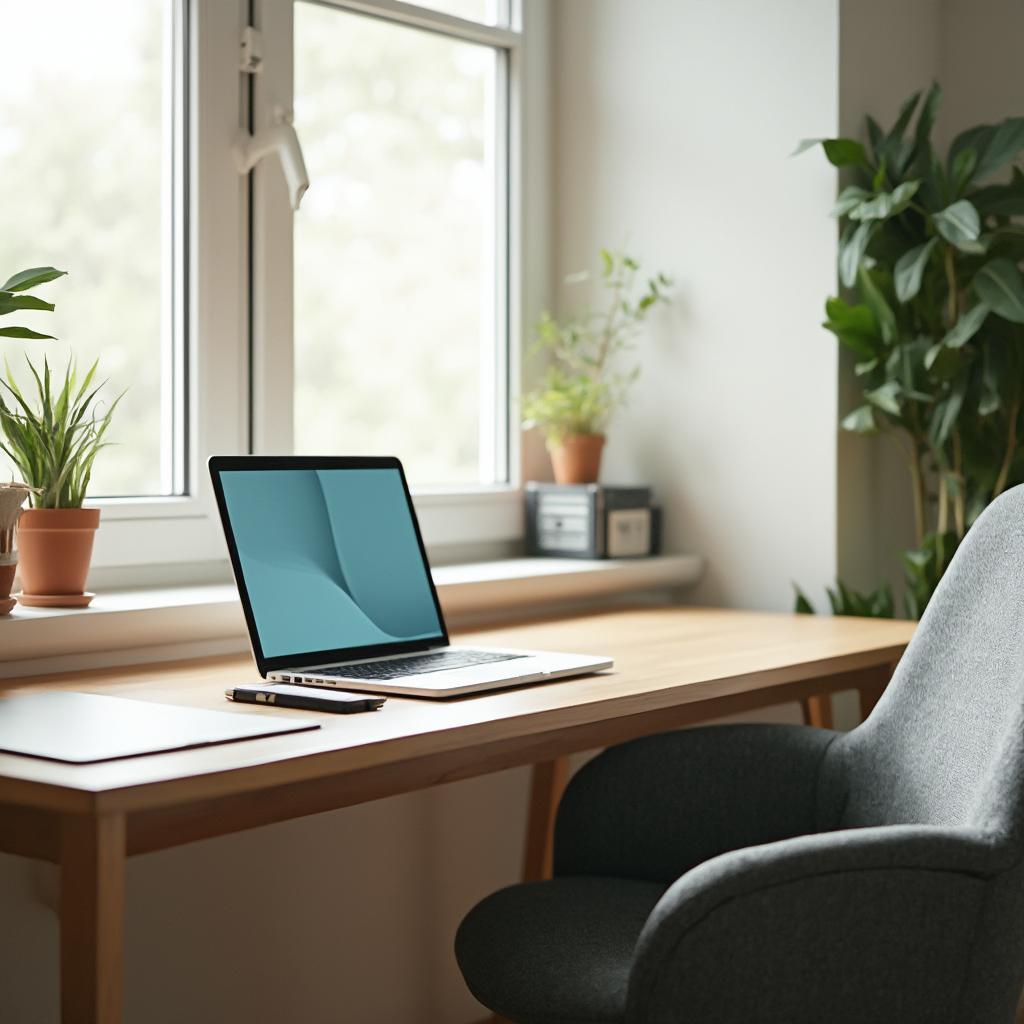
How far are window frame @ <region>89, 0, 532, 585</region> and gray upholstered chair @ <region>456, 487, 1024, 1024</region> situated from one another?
30.8 inches

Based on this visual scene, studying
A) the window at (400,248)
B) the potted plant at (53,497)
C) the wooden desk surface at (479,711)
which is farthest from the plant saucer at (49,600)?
the window at (400,248)

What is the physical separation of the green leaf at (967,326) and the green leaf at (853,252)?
19 centimetres

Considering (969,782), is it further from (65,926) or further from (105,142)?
(105,142)

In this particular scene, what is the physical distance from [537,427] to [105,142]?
107 centimetres

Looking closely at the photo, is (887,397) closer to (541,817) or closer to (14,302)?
(541,817)

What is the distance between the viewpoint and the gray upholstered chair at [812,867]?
1.36 meters

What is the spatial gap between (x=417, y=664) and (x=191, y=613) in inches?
Result: 13.6

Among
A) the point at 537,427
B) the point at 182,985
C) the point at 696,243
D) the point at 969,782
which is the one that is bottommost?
the point at 182,985

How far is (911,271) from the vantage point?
2537 mm

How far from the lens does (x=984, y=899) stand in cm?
144

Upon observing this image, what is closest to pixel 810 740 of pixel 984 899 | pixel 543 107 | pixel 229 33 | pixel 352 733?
pixel 984 899

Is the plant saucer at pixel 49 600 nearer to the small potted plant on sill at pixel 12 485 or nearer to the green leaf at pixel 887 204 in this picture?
the small potted plant on sill at pixel 12 485

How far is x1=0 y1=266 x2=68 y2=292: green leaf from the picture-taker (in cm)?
179

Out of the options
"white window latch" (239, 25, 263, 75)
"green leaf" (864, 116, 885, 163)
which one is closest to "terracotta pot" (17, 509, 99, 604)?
"white window latch" (239, 25, 263, 75)
